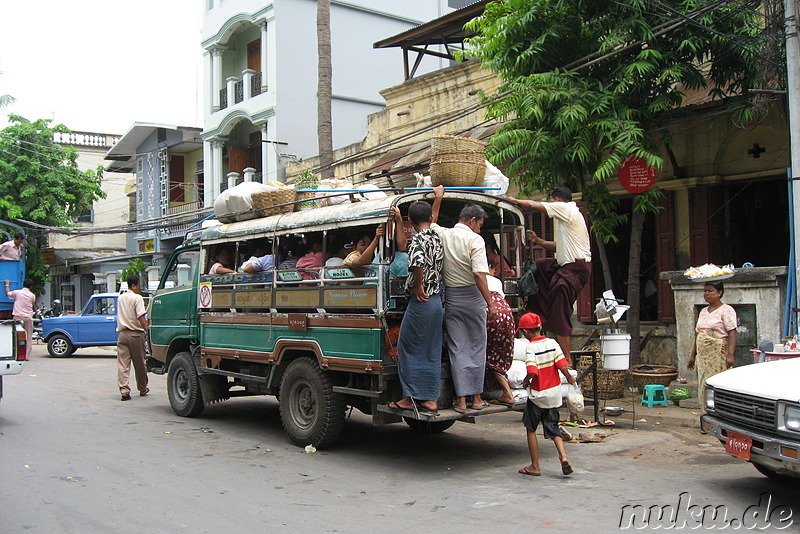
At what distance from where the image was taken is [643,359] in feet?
38.2

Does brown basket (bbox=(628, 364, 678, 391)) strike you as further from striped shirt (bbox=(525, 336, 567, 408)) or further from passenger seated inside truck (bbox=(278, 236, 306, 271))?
passenger seated inside truck (bbox=(278, 236, 306, 271))

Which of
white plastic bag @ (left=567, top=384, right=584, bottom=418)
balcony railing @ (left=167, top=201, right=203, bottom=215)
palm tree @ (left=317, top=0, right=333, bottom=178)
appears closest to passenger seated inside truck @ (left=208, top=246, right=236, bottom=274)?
white plastic bag @ (left=567, top=384, right=584, bottom=418)

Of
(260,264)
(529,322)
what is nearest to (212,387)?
(260,264)

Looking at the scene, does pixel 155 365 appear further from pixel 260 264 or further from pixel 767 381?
pixel 767 381

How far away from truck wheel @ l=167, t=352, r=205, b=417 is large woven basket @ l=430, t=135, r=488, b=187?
4.40 m

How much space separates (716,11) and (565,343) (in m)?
4.79

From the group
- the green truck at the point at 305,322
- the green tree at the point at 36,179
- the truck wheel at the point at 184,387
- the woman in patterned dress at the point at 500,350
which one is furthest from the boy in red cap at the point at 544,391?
the green tree at the point at 36,179

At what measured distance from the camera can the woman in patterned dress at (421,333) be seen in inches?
245

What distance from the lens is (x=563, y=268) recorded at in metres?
7.70

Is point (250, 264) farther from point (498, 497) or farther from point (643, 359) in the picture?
point (643, 359)

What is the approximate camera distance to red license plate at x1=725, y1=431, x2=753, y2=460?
5109mm

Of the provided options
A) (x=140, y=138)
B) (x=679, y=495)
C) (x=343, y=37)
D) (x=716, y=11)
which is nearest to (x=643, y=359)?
(x=716, y=11)

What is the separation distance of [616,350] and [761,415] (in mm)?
3512

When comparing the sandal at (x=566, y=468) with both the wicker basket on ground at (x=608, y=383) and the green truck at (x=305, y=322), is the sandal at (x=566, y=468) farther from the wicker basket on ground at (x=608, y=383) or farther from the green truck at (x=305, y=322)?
the wicker basket on ground at (x=608, y=383)
